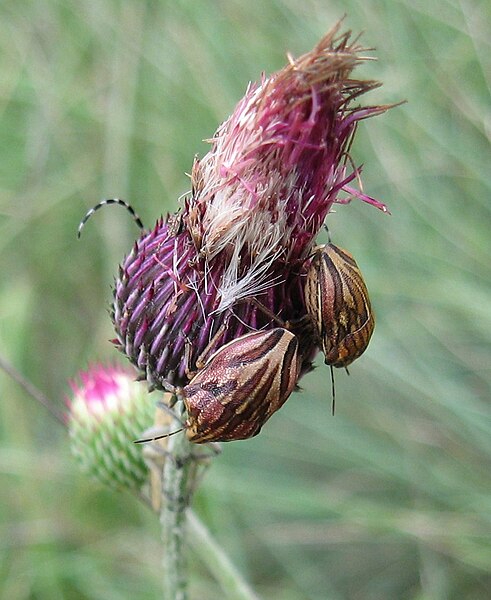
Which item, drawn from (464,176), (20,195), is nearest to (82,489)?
(20,195)

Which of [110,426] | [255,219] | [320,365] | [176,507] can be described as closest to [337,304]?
[255,219]

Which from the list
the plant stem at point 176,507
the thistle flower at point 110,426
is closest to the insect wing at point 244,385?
the plant stem at point 176,507

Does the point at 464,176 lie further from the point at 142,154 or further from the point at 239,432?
the point at 239,432

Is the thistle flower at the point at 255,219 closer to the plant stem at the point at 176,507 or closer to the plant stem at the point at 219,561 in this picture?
the plant stem at the point at 176,507

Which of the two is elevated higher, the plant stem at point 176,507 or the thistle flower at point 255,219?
the thistle flower at point 255,219

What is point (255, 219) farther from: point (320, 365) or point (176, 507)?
point (320, 365)

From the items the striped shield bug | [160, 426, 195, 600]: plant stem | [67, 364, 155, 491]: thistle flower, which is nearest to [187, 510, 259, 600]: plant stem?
[160, 426, 195, 600]: plant stem
